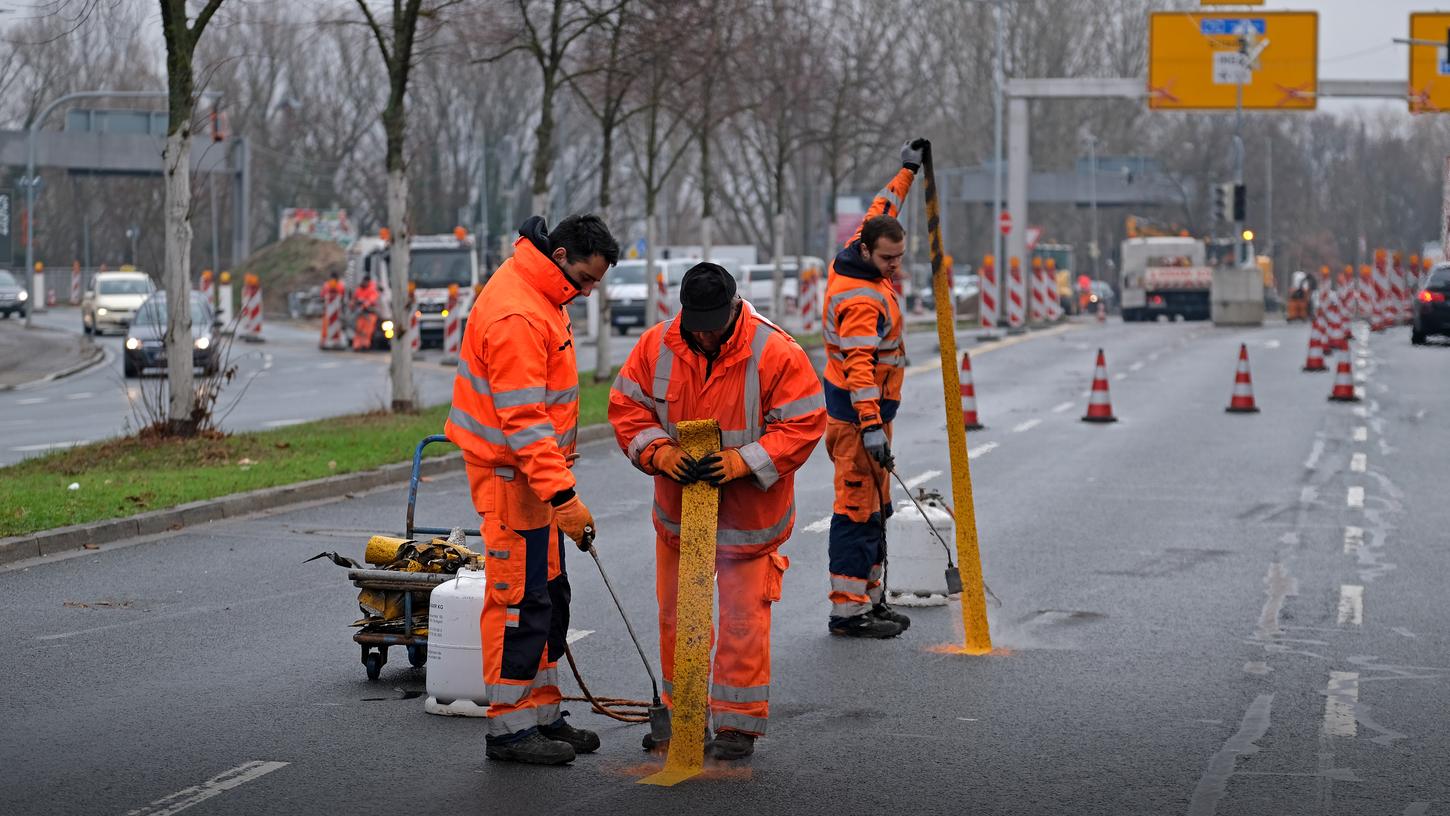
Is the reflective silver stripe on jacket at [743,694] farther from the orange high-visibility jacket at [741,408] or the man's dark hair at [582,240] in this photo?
the man's dark hair at [582,240]

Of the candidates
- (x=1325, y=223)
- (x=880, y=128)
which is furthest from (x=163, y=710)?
(x=1325, y=223)

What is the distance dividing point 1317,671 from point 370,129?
7171 centimetres

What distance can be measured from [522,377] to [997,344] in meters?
33.7

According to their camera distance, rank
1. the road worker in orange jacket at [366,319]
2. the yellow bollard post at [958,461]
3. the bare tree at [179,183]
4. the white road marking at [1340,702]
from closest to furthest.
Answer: the white road marking at [1340,702] → the yellow bollard post at [958,461] → the bare tree at [179,183] → the road worker in orange jacket at [366,319]

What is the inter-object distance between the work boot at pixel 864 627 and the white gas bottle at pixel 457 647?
7.62ft

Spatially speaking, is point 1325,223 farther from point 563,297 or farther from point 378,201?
point 563,297

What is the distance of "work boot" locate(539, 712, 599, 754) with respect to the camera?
6.81 metres

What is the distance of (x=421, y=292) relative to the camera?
42.0 meters

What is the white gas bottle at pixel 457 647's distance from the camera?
23.8 ft

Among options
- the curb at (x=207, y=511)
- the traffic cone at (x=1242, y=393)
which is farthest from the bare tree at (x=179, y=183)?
the traffic cone at (x=1242, y=393)

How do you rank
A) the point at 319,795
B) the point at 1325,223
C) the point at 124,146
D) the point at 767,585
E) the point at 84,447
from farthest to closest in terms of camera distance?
the point at 1325,223 → the point at 124,146 → the point at 84,447 → the point at 767,585 → the point at 319,795

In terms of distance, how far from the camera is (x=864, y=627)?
9188mm

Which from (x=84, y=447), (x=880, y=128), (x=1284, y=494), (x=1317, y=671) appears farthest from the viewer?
(x=880, y=128)

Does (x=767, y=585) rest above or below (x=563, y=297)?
below
